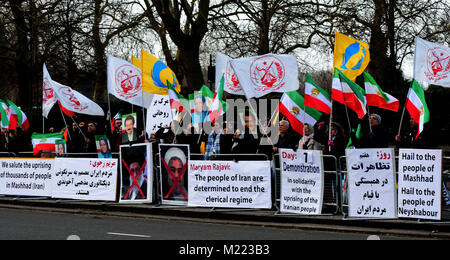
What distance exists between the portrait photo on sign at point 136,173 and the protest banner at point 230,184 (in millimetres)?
1074

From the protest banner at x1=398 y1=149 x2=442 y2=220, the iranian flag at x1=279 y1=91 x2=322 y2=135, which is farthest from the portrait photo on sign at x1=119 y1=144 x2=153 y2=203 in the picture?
the protest banner at x1=398 y1=149 x2=442 y2=220

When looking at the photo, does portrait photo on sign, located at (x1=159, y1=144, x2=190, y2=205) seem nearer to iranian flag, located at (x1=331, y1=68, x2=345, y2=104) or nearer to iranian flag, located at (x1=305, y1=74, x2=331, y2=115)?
iranian flag, located at (x1=305, y1=74, x2=331, y2=115)

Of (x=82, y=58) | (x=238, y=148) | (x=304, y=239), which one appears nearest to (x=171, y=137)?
(x=238, y=148)

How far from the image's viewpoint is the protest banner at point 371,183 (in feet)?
36.1

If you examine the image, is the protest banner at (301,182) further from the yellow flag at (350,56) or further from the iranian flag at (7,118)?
the iranian flag at (7,118)

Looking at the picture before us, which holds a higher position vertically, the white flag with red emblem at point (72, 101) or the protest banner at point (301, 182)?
the white flag with red emblem at point (72, 101)

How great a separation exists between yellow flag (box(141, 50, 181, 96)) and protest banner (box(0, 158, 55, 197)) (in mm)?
2821

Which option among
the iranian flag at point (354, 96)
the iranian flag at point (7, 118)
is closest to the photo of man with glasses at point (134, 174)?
the iranian flag at point (354, 96)

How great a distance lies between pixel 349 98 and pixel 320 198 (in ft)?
6.35

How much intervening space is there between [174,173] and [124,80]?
9.94ft

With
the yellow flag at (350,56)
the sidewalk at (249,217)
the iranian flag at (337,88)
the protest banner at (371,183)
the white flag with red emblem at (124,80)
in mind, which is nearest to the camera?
the sidewalk at (249,217)

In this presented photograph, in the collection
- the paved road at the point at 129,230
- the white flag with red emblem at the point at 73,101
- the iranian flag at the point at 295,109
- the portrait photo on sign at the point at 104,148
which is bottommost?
the paved road at the point at 129,230

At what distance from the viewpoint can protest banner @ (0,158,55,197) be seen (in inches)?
603
